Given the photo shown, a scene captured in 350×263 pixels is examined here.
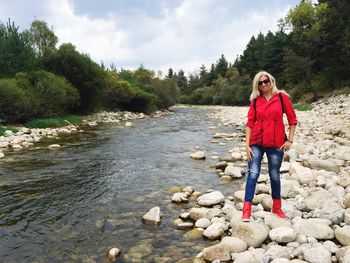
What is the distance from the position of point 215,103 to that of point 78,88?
189 ft

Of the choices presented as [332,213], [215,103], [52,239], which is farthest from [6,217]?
[215,103]

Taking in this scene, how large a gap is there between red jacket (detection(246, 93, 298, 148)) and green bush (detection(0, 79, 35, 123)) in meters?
20.2

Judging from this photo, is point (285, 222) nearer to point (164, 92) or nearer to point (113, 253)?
point (113, 253)

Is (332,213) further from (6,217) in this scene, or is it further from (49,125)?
(49,125)

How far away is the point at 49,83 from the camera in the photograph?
1029 inches

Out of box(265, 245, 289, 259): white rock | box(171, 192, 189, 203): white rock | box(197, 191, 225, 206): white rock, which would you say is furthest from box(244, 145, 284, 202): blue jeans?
box(171, 192, 189, 203): white rock

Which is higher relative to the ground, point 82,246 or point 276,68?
point 276,68

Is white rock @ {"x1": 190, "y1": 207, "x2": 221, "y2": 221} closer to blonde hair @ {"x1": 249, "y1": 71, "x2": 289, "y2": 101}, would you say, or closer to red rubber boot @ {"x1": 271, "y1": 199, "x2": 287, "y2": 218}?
red rubber boot @ {"x1": 271, "y1": 199, "x2": 287, "y2": 218}

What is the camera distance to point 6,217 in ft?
21.9

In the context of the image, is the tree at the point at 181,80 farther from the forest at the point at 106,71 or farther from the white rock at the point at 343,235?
the white rock at the point at 343,235

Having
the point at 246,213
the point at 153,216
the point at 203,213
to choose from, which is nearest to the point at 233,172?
the point at 203,213

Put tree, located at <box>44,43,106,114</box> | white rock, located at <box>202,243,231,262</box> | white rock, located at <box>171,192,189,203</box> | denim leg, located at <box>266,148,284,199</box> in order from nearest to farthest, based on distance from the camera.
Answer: white rock, located at <box>202,243,231,262</box> < denim leg, located at <box>266,148,284,199</box> < white rock, located at <box>171,192,189,203</box> < tree, located at <box>44,43,106,114</box>

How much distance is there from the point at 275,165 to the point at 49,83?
2405cm

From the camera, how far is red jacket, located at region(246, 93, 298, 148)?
5289mm
